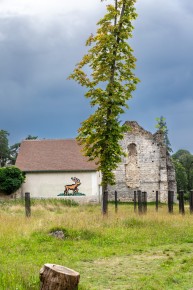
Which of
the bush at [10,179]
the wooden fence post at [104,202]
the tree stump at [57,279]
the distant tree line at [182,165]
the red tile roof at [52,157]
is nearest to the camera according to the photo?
the tree stump at [57,279]

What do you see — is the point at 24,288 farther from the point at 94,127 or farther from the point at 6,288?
the point at 94,127

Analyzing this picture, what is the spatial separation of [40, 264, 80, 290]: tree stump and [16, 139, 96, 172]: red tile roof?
4450cm

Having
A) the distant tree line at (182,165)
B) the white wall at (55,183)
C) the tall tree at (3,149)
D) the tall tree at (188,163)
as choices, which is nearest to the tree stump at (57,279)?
the white wall at (55,183)

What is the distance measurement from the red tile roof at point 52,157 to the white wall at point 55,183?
67cm

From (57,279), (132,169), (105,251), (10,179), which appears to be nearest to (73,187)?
(10,179)

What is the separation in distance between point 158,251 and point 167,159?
42.7 meters

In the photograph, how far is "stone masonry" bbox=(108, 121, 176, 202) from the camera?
5450cm

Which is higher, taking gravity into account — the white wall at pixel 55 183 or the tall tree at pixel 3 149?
the tall tree at pixel 3 149

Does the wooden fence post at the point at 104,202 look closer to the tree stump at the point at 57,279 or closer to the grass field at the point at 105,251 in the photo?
the grass field at the point at 105,251

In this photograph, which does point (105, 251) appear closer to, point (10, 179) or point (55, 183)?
point (10, 179)

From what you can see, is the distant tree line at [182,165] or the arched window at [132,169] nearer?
the arched window at [132,169]

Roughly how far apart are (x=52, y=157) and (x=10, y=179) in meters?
6.62

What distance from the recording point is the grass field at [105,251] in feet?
30.3

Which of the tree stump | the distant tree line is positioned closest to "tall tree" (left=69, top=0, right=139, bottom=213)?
the tree stump
